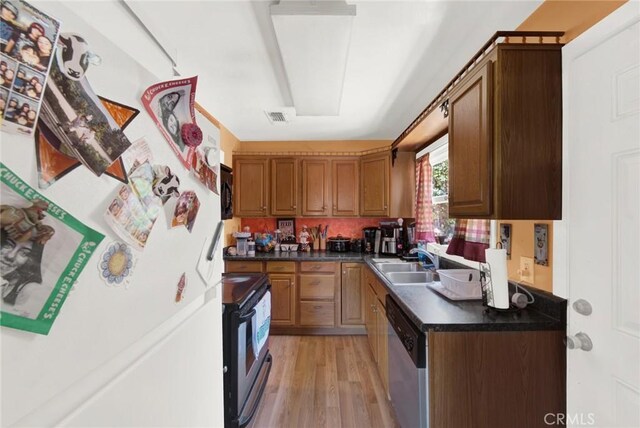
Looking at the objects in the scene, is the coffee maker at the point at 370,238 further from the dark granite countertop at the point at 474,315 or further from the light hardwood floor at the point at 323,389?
the dark granite countertop at the point at 474,315

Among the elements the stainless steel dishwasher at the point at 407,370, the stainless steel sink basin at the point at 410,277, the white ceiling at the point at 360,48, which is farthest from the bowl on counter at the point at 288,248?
the stainless steel dishwasher at the point at 407,370

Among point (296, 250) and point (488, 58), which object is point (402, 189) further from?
point (488, 58)

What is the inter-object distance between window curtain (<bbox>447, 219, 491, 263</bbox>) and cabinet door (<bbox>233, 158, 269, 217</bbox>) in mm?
2261

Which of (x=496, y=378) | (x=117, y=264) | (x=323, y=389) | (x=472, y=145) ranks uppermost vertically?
(x=472, y=145)

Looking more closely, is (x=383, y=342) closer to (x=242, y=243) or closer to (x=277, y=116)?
(x=242, y=243)

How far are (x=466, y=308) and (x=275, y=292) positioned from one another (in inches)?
84.9

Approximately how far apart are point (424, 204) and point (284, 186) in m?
1.74

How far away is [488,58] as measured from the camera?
117 cm

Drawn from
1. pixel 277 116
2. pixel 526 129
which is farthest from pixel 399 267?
pixel 277 116

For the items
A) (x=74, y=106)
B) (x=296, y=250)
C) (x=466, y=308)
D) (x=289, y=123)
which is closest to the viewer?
(x=74, y=106)

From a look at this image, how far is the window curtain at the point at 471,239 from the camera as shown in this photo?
70.5 inches

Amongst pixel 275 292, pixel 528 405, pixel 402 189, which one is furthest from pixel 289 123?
pixel 528 405

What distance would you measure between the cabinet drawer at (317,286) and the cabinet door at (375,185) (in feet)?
3.18

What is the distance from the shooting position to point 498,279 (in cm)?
129
